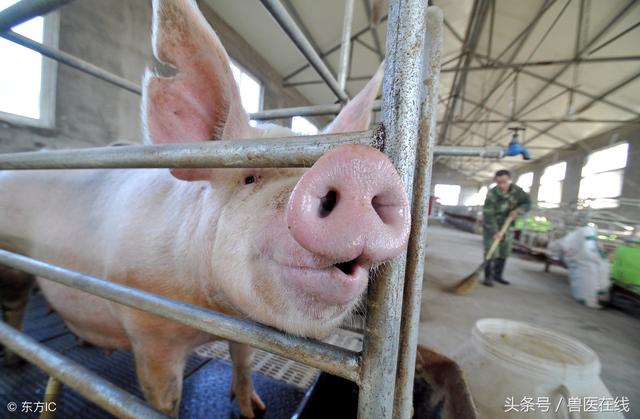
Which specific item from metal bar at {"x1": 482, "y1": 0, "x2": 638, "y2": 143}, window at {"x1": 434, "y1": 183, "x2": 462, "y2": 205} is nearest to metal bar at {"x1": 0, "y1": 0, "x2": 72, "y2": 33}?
metal bar at {"x1": 482, "y1": 0, "x2": 638, "y2": 143}

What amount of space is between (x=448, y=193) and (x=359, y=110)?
1140 inches

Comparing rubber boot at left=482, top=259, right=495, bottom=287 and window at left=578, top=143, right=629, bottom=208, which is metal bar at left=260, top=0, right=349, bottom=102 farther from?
window at left=578, top=143, right=629, bottom=208

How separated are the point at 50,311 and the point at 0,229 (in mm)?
1134

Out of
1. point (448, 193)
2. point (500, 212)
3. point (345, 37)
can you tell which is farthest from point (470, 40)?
point (448, 193)

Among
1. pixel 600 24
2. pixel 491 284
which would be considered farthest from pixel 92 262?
pixel 600 24

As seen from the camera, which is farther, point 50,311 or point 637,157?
point 637,157

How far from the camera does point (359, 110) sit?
924 mm

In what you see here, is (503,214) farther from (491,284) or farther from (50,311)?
(50,311)

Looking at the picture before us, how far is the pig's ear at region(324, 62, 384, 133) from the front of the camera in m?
0.88

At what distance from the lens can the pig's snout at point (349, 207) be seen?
0.41 metres

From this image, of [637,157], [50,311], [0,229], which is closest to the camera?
[0,229]

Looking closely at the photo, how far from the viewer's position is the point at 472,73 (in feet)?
29.4

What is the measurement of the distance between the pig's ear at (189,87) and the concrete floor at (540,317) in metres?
2.34

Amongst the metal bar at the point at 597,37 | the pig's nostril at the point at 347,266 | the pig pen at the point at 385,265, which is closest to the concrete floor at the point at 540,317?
the pig pen at the point at 385,265
